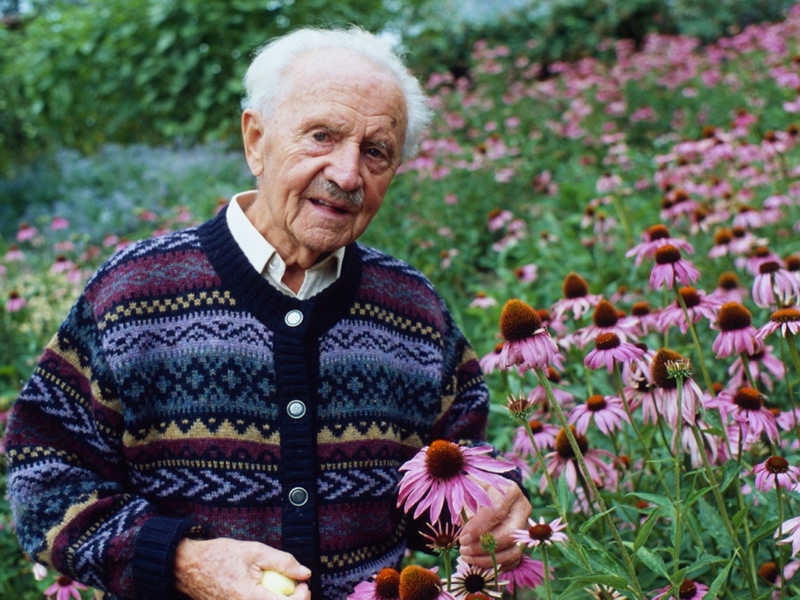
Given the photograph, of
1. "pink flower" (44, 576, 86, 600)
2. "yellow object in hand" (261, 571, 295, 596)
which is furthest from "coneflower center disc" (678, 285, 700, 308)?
"pink flower" (44, 576, 86, 600)

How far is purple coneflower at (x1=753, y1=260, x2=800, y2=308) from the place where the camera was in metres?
1.92

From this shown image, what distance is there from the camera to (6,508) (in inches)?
92.9

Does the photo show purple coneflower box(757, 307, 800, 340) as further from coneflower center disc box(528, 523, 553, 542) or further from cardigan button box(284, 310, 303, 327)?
cardigan button box(284, 310, 303, 327)

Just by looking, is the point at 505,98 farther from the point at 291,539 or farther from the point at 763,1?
the point at 291,539

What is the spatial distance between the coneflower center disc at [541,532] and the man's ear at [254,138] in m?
0.88

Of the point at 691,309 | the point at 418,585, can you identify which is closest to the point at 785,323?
the point at 691,309

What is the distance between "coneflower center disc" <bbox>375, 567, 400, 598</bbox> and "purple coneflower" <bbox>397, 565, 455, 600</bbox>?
10 centimetres

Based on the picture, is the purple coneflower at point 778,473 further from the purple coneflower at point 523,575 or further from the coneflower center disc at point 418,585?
the coneflower center disc at point 418,585

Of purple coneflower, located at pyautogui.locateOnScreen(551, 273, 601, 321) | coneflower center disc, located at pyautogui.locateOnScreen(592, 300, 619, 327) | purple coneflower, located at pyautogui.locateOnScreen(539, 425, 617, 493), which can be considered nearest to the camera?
purple coneflower, located at pyautogui.locateOnScreen(539, 425, 617, 493)

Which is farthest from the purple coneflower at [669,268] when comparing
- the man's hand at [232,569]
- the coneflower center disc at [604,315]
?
the man's hand at [232,569]

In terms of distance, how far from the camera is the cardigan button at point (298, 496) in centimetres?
150

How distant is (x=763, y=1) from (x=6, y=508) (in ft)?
30.4

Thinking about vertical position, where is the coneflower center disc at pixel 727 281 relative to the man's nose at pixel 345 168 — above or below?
below

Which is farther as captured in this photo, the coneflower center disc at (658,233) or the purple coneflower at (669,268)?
the coneflower center disc at (658,233)
